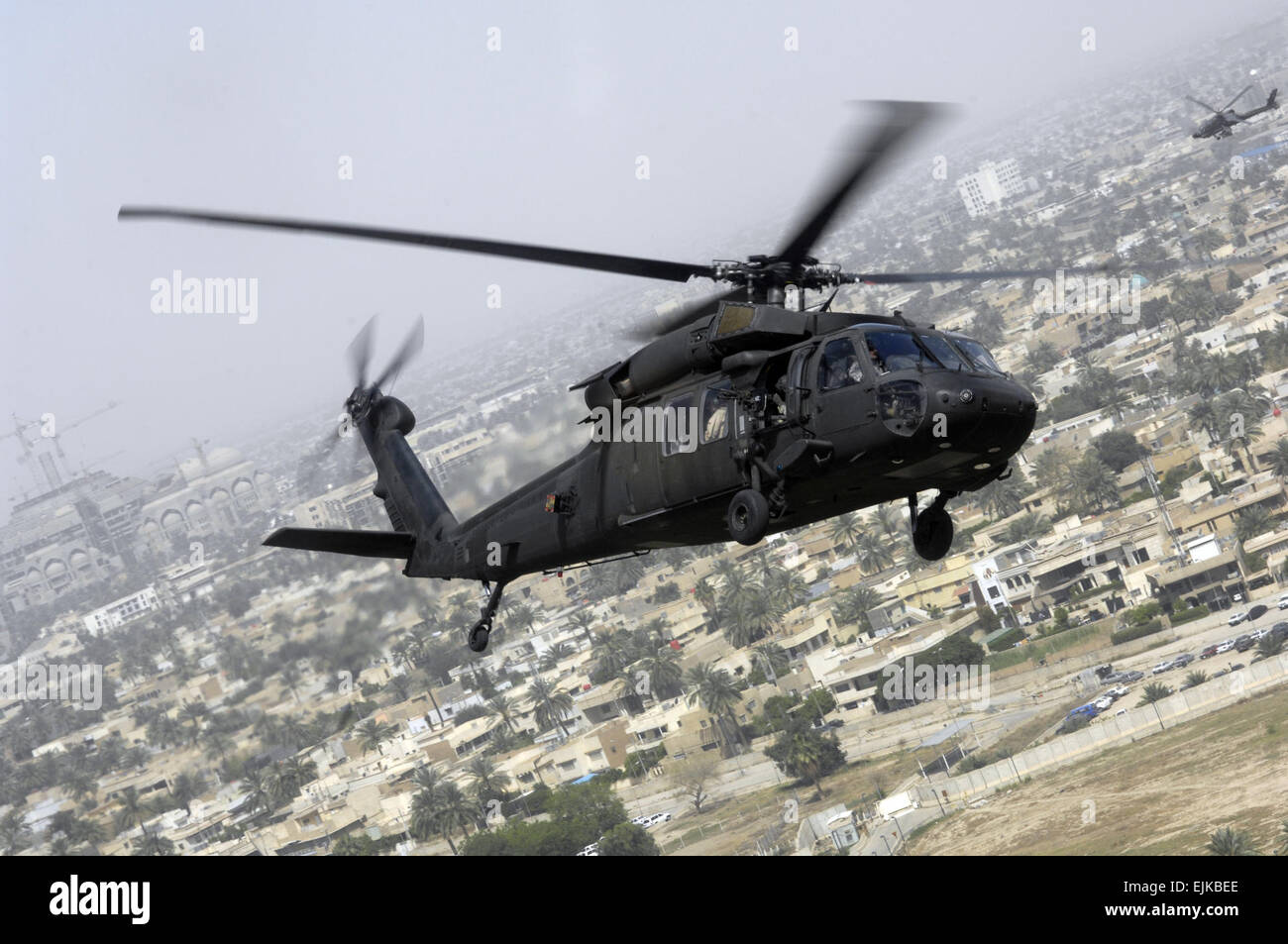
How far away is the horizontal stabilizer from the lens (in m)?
14.8

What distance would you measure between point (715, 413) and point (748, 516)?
1.24 metres

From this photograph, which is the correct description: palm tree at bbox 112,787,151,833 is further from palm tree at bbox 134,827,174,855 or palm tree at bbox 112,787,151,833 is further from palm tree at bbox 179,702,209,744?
palm tree at bbox 179,702,209,744

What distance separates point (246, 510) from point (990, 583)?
106m

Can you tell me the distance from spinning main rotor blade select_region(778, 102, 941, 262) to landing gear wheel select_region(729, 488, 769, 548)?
7.72 feet

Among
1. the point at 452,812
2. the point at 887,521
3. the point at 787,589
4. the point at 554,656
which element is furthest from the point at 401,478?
the point at 554,656

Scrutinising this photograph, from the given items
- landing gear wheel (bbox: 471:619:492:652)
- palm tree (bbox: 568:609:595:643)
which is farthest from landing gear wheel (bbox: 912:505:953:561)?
palm tree (bbox: 568:609:595:643)

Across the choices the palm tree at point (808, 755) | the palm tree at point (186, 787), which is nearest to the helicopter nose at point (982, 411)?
the palm tree at point (808, 755)

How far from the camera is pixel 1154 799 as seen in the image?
4259cm

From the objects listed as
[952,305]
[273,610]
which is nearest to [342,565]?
[273,610]

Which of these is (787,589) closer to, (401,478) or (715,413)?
(401,478)

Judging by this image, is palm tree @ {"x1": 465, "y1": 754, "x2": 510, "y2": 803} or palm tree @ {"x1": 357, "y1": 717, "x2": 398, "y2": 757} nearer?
palm tree @ {"x1": 465, "y1": 754, "x2": 510, "y2": 803}

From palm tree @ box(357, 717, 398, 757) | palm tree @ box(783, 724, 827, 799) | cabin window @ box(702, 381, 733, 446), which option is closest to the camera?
cabin window @ box(702, 381, 733, 446)

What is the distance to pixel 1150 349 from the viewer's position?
107 metres
